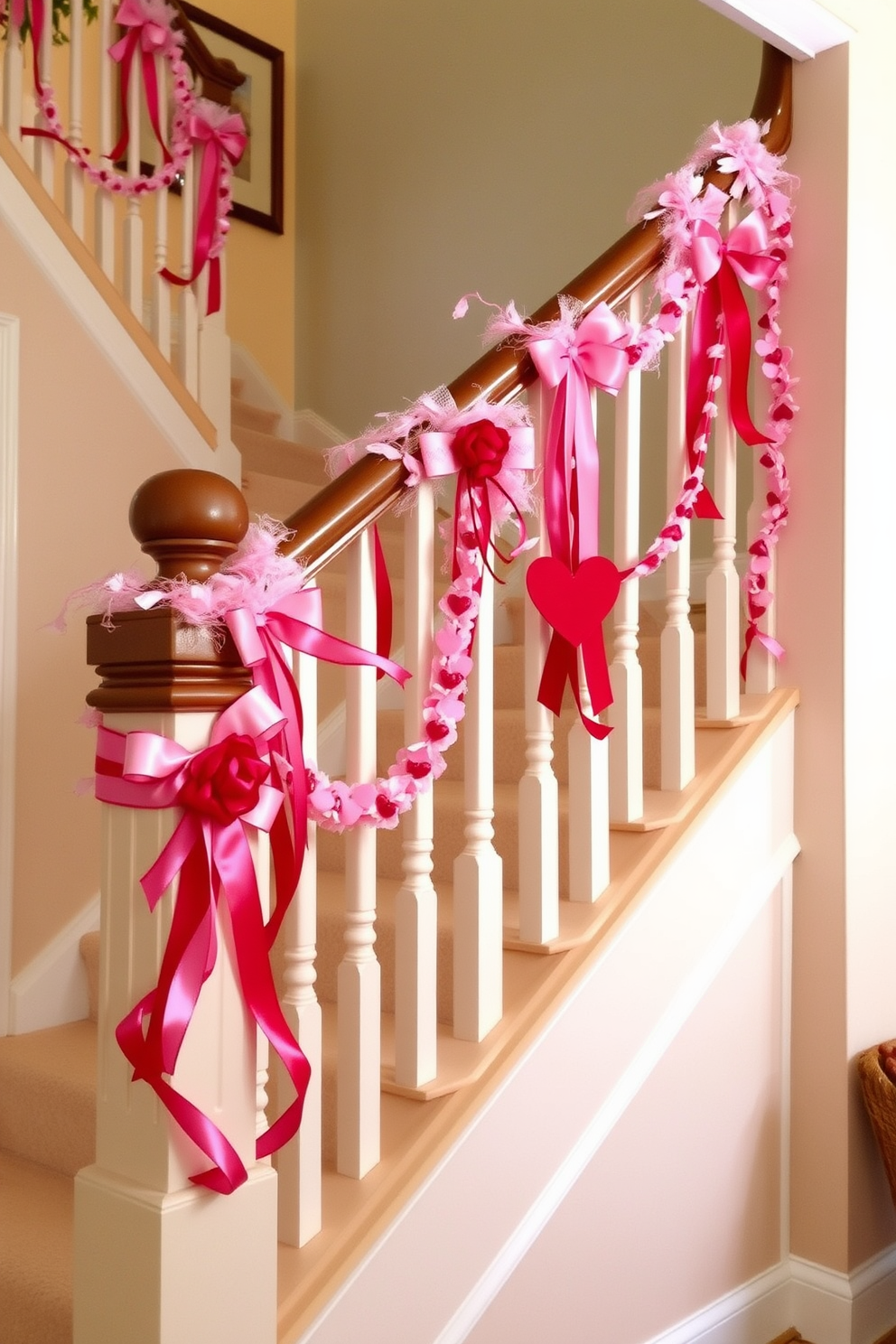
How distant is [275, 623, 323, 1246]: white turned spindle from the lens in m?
1.62

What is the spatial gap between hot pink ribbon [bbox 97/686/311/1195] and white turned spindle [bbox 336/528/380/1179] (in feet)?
0.72

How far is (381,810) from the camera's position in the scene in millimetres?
1680

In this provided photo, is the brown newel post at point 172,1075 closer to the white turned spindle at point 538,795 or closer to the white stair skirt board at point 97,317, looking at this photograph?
the white turned spindle at point 538,795

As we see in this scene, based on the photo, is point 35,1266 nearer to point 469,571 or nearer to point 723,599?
point 469,571

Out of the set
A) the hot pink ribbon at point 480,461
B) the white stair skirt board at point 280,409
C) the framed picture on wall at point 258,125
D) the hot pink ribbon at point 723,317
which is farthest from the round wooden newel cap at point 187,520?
the framed picture on wall at point 258,125

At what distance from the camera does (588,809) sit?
6.48 feet

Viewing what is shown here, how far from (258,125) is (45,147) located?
2034 millimetres

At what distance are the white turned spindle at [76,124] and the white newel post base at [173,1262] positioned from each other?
2.29 meters

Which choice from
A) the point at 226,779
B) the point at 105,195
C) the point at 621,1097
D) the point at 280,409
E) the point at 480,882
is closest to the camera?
the point at 226,779

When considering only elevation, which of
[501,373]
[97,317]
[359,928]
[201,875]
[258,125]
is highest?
[258,125]

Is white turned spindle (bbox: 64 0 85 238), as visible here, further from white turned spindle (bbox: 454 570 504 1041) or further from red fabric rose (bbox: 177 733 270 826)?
red fabric rose (bbox: 177 733 270 826)

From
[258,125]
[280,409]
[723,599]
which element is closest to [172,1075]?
[723,599]

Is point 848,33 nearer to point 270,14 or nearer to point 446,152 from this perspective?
point 446,152

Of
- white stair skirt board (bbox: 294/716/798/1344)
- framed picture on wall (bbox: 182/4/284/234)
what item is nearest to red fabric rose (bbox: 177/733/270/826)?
white stair skirt board (bbox: 294/716/798/1344)
